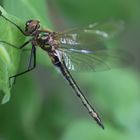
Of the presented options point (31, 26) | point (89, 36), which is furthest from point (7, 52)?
point (89, 36)

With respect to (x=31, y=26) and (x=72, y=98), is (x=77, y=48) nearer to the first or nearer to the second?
(x=31, y=26)

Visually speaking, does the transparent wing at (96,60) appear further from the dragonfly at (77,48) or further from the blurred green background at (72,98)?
the blurred green background at (72,98)

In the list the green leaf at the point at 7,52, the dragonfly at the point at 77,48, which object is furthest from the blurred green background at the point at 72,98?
the green leaf at the point at 7,52

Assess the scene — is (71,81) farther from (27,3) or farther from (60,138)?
(27,3)

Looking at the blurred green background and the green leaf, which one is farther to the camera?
the blurred green background

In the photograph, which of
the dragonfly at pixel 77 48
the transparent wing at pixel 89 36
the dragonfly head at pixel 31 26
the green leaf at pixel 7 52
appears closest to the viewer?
the green leaf at pixel 7 52

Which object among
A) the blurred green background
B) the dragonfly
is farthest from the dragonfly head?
the blurred green background

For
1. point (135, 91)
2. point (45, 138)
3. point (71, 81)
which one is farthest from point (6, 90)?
point (135, 91)

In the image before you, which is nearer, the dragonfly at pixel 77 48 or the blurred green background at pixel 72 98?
the dragonfly at pixel 77 48

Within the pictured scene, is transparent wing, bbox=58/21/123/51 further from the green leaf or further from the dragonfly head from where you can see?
the green leaf
